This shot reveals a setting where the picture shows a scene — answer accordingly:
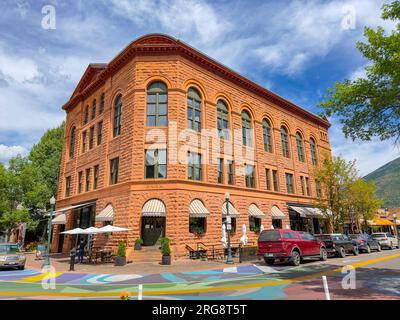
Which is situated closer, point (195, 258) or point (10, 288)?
point (10, 288)

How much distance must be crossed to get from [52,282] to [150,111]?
15.2 m

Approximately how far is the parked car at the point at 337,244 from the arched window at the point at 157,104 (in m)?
15.9

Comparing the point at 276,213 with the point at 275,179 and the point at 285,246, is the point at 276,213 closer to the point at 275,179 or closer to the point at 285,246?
the point at 275,179

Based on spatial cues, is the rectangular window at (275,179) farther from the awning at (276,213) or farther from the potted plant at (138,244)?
the potted plant at (138,244)

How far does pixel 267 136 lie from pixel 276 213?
9086 millimetres

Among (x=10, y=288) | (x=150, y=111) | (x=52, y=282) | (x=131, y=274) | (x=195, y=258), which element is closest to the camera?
(x=10, y=288)

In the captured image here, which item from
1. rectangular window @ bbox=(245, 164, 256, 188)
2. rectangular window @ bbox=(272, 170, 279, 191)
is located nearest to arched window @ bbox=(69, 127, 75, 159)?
rectangular window @ bbox=(245, 164, 256, 188)

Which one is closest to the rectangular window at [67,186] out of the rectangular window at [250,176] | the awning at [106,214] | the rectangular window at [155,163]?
the awning at [106,214]

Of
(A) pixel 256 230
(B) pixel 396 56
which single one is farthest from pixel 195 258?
(B) pixel 396 56

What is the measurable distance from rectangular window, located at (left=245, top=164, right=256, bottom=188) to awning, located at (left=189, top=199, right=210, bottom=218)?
23.9 ft
